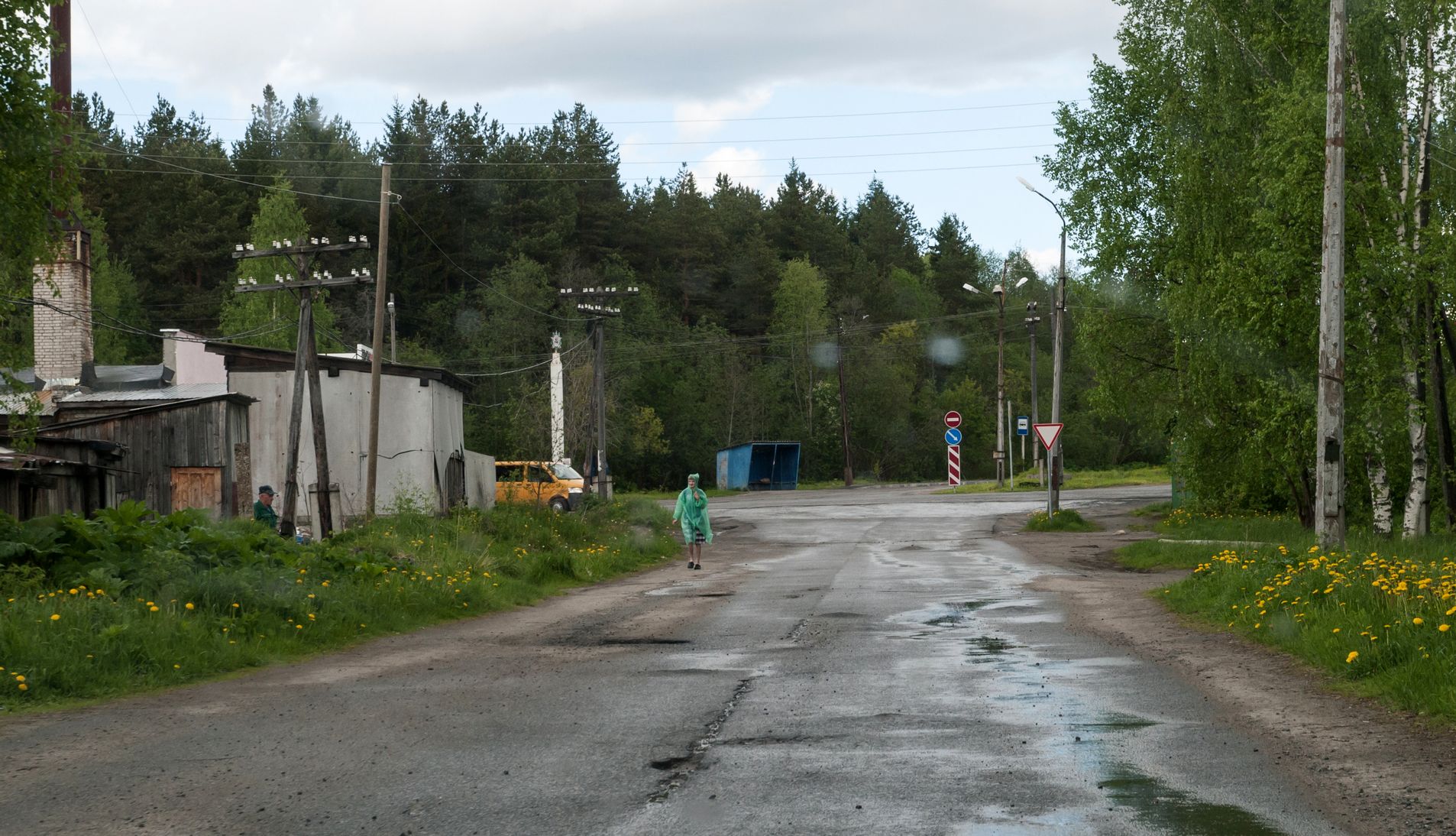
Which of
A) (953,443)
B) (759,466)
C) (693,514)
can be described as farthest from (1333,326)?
(759,466)

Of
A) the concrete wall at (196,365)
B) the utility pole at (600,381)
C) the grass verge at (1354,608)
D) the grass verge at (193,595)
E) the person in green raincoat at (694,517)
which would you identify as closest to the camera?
the grass verge at (1354,608)

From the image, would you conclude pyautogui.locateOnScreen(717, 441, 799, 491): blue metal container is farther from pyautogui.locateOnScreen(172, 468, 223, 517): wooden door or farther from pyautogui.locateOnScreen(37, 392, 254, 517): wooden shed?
pyautogui.locateOnScreen(172, 468, 223, 517): wooden door

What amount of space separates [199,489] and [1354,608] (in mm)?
25731

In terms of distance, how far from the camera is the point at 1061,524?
34.1 m

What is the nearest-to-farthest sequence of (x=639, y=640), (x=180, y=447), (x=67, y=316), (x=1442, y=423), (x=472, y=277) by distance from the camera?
(x=639, y=640) < (x=1442, y=423) < (x=180, y=447) < (x=67, y=316) < (x=472, y=277)

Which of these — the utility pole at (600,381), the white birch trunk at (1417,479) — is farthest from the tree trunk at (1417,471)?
the utility pole at (600,381)

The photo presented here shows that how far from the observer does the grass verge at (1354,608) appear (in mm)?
8594

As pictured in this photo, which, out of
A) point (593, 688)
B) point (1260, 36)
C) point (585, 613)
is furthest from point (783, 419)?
point (593, 688)

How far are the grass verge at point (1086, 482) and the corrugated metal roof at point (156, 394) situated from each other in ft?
99.3

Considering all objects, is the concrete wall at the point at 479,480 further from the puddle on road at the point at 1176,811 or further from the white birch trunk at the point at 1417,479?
the puddle on road at the point at 1176,811

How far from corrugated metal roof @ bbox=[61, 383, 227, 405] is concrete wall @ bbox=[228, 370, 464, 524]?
1.54m

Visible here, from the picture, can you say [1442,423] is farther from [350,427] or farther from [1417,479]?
[350,427]

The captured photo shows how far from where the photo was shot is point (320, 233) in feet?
249

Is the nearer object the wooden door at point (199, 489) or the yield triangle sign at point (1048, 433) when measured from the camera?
the wooden door at point (199, 489)
